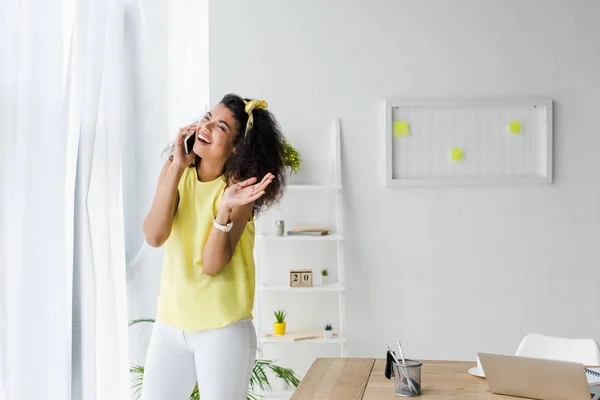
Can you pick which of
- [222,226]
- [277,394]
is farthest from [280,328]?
[222,226]

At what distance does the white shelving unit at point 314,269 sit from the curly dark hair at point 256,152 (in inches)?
58.0

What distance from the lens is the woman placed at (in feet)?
6.43

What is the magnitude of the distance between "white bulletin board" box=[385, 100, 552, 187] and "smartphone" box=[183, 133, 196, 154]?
1.88 m

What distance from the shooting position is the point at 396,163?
3.88 metres

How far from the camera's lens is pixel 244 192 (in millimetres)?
1998

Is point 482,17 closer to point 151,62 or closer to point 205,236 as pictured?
point 151,62

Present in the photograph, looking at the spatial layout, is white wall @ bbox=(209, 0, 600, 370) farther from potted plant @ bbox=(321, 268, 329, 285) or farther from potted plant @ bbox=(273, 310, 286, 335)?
potted plant @ bbox=(273, 310, 286, 335)

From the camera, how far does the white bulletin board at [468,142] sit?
387 centimetres

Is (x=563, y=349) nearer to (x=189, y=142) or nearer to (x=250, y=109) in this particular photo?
(x=250, y=109)

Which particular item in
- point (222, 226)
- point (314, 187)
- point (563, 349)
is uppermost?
point (314, 187)

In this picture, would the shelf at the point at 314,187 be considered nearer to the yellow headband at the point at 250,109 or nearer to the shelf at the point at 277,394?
the shelf at the point at 277,394

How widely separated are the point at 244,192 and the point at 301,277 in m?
1.86

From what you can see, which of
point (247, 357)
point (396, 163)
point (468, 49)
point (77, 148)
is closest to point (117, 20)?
point (77, 148)

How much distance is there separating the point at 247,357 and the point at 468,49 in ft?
8.43
